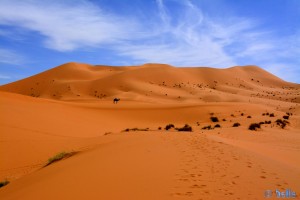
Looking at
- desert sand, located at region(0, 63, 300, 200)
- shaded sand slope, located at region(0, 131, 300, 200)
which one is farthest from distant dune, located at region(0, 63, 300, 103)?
shaded sand slope, located at region(0, 131, 300, 200)

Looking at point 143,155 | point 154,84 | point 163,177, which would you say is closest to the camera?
point 163,177

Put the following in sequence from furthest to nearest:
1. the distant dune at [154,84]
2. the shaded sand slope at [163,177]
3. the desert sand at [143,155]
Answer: the distant dune at [154,84]
the desert sand at [143,155]
the shaded sand slope at [163,177]

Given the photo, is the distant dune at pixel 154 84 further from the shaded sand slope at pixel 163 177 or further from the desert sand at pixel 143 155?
the shaded sand slope at pixel 163 177

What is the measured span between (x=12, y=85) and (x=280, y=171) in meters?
73.8

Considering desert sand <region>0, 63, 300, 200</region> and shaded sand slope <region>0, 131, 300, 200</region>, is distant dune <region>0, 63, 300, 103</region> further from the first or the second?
shaded sand slope <region>0, 131, 300, 200</region>

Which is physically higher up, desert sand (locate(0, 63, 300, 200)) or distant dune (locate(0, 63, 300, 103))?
distant dune (locate(0, 63, 300, 103))

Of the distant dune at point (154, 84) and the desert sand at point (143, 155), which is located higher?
the distant dune at point (154, 84)

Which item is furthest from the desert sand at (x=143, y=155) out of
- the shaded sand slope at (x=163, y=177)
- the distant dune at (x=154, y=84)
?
the distant dune at (x=154, y=84)

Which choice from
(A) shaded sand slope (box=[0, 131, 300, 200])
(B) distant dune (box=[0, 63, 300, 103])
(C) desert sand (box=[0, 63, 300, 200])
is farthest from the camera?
(B) distant dune (box=[0, 63, 300, 103])

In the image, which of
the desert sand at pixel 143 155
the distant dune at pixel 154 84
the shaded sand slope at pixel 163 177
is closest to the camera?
the shaded sand slope at pixel 163 177

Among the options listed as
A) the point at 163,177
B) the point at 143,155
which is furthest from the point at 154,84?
the point at 163,177

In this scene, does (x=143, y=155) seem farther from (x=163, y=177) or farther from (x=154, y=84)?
(x=154, y=84)

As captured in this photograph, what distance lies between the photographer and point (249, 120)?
78.7 ft

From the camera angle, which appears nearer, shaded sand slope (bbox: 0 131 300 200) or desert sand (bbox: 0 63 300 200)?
shaded sand slope (bbox: 0 131 300 200)
